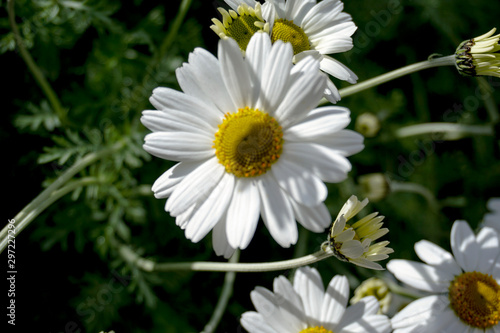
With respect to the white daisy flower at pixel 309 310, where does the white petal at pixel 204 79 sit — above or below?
above

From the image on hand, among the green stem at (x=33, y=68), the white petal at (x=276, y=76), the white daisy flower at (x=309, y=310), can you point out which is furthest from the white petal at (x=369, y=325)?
the green stem at (x=33, y=68)

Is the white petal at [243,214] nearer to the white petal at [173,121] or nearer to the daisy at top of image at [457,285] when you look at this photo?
the white petal at [173,121]

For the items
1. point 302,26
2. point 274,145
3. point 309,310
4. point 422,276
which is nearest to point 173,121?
point 274,145

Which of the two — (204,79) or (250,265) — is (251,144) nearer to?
(204,79)

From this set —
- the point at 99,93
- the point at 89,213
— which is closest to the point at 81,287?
the point at 89,213

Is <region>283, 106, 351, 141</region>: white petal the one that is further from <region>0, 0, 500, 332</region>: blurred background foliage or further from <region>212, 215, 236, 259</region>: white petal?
<region>0, 0, 500, 332</region>: blurred background foliage
